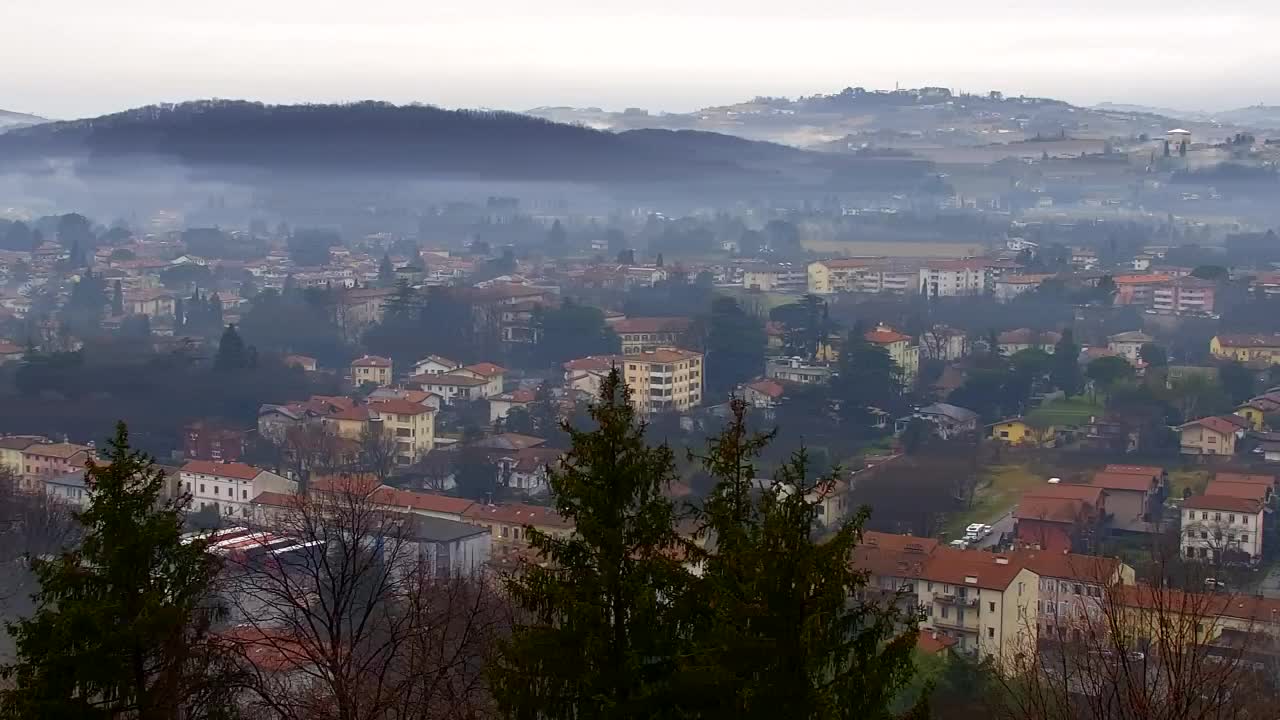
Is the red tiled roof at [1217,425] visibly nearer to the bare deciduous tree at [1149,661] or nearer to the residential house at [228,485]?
the bare deciduous tree at [1149,661]

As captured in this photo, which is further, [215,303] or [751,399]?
[215,303]

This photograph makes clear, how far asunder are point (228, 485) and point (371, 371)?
23.0 ft

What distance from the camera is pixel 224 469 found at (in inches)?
480

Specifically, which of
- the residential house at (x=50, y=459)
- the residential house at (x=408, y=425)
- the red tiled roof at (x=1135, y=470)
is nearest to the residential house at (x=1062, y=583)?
the red tiled roof at (x=1135, y=470)

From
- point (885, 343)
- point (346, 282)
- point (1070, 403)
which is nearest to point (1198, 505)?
point (1070, 403)

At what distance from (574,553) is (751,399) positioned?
45.0 feet

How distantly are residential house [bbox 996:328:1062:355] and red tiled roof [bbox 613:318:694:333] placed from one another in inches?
160

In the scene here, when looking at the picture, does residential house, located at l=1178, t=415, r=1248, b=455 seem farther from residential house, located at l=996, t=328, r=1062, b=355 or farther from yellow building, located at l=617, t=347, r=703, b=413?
yellow building, located at l=617, t=347, r=703, b=413

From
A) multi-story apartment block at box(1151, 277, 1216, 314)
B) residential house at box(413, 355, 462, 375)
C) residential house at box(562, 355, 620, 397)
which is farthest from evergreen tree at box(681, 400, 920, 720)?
multi-story apartment block at box(1151, 277, 1216, 314)

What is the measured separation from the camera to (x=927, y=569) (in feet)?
27.7

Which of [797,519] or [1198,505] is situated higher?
[797,519]

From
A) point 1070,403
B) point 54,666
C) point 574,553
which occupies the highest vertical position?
point 574,553

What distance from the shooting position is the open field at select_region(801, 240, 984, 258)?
32406 mm

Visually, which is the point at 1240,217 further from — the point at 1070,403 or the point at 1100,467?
the point at 1100,467
